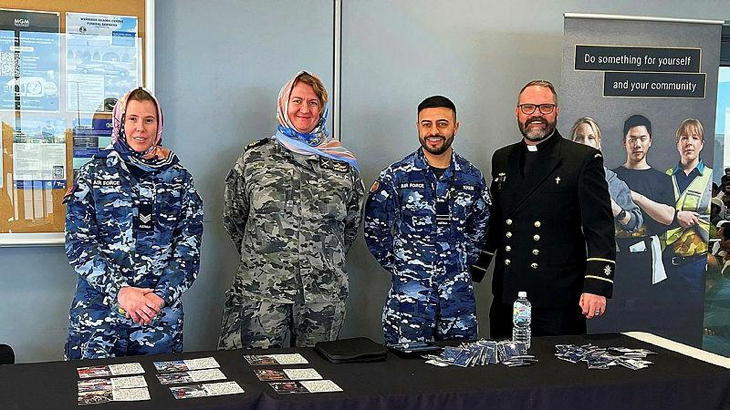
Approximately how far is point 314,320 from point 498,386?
123 centimetres

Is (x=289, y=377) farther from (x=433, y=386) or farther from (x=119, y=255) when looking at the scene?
(x=119, y=255)

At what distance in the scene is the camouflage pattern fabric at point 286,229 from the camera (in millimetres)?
3213

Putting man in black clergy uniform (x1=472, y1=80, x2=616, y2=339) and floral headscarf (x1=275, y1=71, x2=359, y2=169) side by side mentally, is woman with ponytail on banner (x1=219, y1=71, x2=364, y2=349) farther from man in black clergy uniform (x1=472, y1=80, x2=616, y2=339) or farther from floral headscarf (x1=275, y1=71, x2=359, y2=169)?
man in black clergy uniform (x1=472, y1=80, x2=616, y2=339)

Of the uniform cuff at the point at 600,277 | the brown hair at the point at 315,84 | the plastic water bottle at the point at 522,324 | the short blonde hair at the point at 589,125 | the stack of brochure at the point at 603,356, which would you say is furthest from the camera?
the short blonde hair at the point at 589,125

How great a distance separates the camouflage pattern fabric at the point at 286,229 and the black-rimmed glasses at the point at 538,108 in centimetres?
82

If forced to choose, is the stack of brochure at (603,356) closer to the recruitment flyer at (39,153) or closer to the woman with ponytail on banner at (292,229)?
the woman with ponytail on banner at (292,229)

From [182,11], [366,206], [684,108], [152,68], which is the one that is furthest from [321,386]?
[684,108]

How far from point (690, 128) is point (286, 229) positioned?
7.56 ft

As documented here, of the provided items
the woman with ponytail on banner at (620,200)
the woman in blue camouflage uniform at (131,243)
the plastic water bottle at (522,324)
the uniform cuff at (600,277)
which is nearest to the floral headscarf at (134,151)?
the woman in blue camouflage uniform at (131,243)

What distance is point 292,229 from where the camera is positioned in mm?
3215

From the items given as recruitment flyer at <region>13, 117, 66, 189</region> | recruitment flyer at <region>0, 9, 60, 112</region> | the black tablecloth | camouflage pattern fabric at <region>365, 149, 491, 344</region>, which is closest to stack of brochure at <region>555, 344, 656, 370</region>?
the black tablecloth

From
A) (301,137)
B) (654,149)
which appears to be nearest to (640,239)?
(654,149)

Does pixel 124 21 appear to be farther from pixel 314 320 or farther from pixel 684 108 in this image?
pixel 684 108

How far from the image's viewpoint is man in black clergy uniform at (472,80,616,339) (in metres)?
3.25
